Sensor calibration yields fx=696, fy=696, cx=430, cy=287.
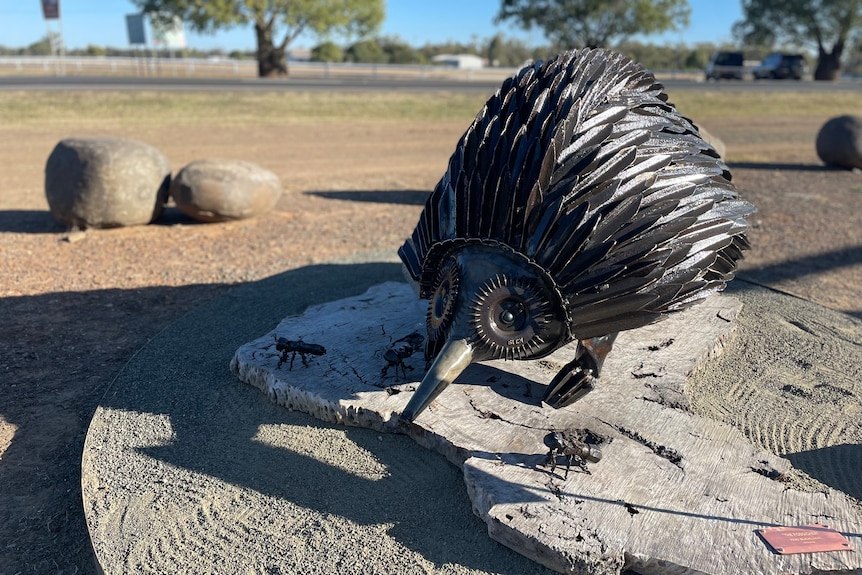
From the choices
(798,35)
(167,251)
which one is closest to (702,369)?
(167,251)

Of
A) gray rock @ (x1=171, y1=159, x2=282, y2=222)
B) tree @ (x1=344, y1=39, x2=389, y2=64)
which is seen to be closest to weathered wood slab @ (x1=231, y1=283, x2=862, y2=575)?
gray rock @ (x1=171, y1=159, x2=282, y2=222)

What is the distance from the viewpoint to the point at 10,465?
168 inches

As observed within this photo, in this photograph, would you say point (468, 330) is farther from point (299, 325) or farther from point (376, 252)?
point (376, 252)

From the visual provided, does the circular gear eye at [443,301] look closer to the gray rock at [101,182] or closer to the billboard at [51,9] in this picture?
the gray rock at [101,182]

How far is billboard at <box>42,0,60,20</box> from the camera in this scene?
3294cm

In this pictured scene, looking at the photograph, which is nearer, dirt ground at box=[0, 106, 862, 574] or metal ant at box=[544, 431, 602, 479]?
metal ant at box=[544, 431, 602, 479]

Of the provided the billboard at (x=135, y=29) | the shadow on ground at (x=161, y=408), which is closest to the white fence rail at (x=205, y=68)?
the billboard at (x=135, y=29)

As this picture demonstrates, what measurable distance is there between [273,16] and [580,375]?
107 feet

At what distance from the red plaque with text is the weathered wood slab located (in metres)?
0.04

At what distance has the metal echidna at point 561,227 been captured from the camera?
12.0 feet

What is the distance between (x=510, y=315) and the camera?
3.81m

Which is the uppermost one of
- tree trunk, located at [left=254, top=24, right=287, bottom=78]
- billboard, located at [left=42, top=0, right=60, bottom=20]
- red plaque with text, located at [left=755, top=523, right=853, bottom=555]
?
billboard, located at [left=42, top=0, right=60, bottom=20]

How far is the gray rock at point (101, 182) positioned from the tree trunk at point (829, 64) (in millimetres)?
51676

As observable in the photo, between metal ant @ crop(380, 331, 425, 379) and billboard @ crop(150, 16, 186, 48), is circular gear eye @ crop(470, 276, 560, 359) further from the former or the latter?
billboard @ crop(150, 16, 186, 48)
